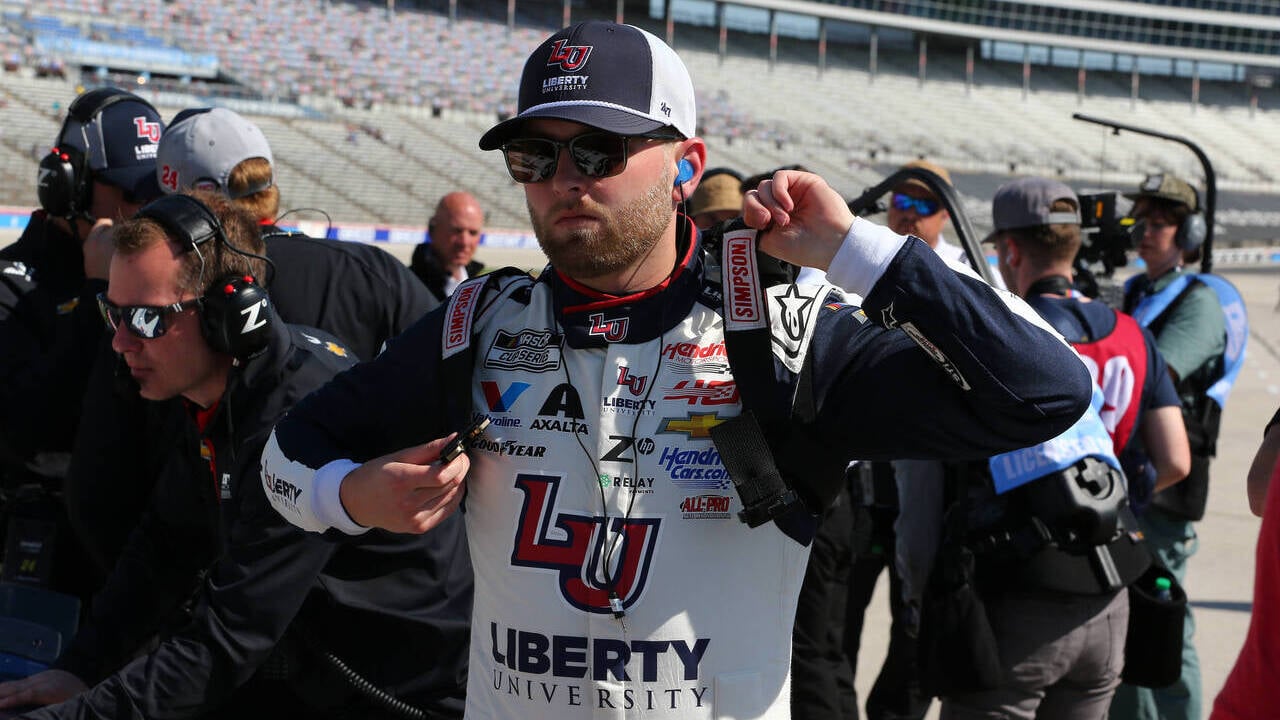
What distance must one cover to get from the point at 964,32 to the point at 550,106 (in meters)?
59.8

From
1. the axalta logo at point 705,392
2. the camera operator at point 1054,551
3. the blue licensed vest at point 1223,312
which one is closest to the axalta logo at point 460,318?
the axalta logo at point 705,392

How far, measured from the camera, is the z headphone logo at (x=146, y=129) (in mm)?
→ 4160

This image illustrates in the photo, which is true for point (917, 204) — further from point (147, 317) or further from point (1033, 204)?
point (147, 317)

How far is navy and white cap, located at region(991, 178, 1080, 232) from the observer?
3.35 metres

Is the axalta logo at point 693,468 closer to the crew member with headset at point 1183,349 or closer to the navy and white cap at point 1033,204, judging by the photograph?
the navy and white cap at point 1033,204

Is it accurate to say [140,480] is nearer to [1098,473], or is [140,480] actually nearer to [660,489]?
[660,489]

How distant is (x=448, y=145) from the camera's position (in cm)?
3434

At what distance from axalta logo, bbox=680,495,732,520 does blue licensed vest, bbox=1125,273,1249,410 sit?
362 cm

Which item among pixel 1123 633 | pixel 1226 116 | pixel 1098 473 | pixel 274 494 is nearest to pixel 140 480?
pixel 274 494

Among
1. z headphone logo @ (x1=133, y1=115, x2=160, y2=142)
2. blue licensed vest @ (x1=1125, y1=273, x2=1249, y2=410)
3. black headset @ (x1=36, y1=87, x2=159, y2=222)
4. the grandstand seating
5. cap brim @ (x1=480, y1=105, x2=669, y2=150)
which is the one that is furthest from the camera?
the grandstand seating

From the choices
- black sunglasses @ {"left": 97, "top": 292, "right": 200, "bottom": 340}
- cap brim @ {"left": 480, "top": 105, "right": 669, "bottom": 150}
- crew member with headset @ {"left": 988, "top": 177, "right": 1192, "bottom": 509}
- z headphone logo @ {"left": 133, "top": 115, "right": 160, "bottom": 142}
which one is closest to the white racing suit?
cap brim @ {"left": 480, "top": 105, "right": 669, "bottom": 150}

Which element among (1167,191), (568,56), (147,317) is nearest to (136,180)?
(147,317)

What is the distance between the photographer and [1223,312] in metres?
4.87

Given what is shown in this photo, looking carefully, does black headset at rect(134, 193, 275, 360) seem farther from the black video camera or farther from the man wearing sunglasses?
the black video camera
